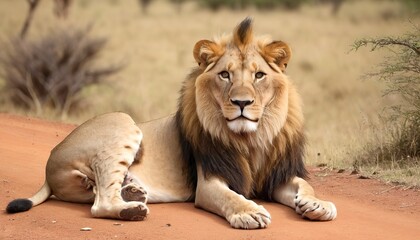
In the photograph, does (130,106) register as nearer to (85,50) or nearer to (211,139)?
(85,50)

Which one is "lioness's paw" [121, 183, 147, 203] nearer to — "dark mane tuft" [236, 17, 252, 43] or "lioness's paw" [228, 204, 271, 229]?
"lioness's paw" [228, 204, 271, 229]

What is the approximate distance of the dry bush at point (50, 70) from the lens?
14.1 metres

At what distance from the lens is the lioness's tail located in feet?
19.1

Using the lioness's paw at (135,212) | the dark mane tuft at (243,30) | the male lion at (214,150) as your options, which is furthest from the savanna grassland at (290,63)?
the lioness's paw at (135,212)

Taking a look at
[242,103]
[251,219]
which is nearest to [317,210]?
[251,219]

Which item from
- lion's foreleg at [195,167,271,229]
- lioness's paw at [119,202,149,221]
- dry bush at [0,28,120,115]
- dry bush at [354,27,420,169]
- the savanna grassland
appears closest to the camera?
lion's foreleg at [195,167,271,229]

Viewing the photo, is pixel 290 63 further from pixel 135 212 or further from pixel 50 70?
pixel 135 212

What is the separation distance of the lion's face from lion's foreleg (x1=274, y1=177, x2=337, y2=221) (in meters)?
0.47

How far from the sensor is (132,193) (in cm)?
603

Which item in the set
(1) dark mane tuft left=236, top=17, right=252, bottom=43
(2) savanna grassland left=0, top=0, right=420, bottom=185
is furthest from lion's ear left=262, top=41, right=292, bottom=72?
(2) savanna grassland left=0, top=0, right=420, bottom=185

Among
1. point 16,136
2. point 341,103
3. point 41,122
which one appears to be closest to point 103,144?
point 16,136

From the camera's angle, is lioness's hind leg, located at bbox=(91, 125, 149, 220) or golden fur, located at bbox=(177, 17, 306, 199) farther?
golden fur, located at bbox=(177, 17, 306, 199)

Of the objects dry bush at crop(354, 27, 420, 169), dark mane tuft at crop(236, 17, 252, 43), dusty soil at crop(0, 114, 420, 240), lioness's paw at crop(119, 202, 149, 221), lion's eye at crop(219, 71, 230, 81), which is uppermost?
dark mane tuft at crop(236, 17, 252, 43)

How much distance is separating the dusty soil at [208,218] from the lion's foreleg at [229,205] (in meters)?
0.06
